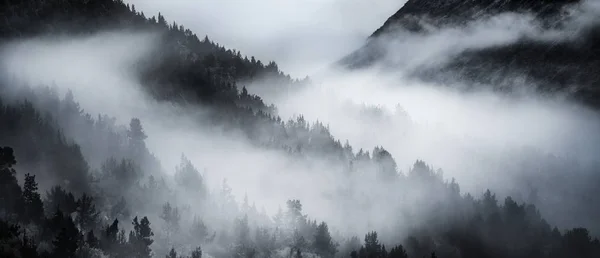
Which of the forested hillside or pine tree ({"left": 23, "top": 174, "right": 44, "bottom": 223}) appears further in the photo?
the forested hillside

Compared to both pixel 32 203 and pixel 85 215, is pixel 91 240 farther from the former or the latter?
pixel 32 203

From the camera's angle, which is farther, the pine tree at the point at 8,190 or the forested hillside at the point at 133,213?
the forested hillside at the point at 133,213

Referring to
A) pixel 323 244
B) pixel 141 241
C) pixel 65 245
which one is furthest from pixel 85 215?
pixel 323 244

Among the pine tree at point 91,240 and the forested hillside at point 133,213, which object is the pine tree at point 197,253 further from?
the pine tree at point 91,240

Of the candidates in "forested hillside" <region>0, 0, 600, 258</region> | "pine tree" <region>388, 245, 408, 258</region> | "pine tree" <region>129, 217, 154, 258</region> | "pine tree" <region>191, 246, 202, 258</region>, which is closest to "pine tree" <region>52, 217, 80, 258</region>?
"forested hillside" <region>0, 0, 600, 258</region>

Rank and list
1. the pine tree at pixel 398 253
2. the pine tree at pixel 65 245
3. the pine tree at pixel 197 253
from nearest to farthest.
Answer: the pine tree at pixel 65 245, the pine tree at pixel 197 253, the pine tree at pixel 398 253

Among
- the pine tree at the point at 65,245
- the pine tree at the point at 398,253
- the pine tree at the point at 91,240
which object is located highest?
the pine tree at the point at 398,253

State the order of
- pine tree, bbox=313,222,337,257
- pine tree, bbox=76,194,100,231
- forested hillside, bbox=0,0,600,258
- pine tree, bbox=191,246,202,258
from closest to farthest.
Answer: forested hillside, bbox=0,0,600,258 < pine tree, bbox=76,194,100,231 < pine tree, bbox=191,246,202,258 < pine tree, bbox=313,222,337,257

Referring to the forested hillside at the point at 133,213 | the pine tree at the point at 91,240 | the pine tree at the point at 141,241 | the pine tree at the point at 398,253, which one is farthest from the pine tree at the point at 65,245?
the pine tree at the point at 398,253

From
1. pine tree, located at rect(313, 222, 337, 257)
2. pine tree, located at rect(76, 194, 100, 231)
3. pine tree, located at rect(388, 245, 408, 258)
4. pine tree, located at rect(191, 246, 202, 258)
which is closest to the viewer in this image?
pine tree, located at rect(76, 194, 100, 231)

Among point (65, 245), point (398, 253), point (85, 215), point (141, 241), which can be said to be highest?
point (85, 215)

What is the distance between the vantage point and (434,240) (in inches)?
7746

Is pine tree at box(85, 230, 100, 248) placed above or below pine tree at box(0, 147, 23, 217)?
below

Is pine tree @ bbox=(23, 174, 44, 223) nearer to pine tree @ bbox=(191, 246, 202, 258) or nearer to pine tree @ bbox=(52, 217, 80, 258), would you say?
pine tree @ bbox=(52, 217, 80, 258)
